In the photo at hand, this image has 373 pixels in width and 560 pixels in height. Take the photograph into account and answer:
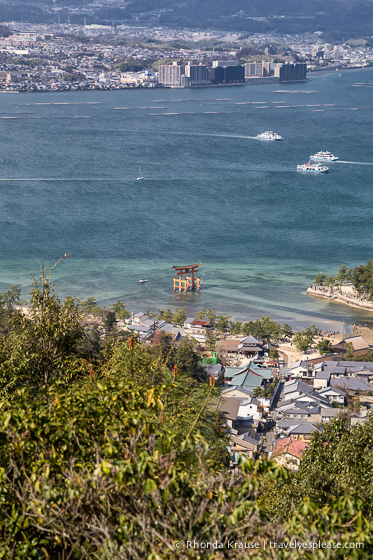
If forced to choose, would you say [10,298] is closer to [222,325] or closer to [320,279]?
[222,325]

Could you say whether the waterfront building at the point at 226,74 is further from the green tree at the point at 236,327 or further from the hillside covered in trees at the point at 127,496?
the hillside covered in trees at the point at 127,496

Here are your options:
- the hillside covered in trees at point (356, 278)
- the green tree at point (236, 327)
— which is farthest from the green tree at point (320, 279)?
the green tree at point (236, 327)

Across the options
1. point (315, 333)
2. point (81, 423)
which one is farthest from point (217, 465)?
point (315, 333)

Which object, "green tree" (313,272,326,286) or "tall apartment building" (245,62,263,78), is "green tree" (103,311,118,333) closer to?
"green tree" (313,272,326,286)

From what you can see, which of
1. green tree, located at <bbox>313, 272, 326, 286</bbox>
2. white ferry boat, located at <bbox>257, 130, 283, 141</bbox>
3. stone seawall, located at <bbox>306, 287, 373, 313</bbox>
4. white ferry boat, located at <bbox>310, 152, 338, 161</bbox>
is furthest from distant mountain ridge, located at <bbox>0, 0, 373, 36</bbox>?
stone seawall, located at <bbox>306, 287, 373, 313</bbox>

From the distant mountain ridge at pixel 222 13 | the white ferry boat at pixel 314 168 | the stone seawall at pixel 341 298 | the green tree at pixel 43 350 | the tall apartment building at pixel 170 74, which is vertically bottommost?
the stone seawall at pixel 341 298

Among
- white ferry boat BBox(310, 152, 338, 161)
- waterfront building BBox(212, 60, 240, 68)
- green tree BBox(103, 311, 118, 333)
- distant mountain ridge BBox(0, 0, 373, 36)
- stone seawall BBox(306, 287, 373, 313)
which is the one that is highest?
distant mountain ridge BBox(0, 0, 373, 36)

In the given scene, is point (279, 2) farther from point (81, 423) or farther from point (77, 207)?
point (81, 423)

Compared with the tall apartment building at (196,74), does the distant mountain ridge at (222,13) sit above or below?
above
